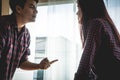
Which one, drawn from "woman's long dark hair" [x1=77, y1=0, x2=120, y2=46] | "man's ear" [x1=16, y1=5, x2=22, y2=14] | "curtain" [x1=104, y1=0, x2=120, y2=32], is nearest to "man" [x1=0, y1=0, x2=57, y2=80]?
"man's ear" [x1=16, y1=5, x2=22, y2=14]

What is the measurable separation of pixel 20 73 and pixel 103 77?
1627mm

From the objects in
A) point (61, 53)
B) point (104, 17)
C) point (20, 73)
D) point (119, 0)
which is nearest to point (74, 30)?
point (61, 53)

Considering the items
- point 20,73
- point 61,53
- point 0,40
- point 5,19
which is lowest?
point 20,73

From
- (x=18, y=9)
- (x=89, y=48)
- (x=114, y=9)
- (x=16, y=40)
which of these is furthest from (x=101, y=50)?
(x=114, y=9)

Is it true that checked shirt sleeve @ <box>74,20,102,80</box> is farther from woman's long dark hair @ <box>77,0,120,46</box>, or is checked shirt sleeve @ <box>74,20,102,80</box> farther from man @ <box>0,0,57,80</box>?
man @ <box>0,0,57,80</box>

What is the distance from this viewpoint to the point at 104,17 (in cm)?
121

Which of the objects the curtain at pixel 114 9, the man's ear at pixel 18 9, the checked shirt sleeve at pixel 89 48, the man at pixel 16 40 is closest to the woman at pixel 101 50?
the checked shirt sleeve at pixel 89 48

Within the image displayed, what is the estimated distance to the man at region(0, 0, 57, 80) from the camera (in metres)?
1.52

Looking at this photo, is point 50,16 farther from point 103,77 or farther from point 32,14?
point 103,77

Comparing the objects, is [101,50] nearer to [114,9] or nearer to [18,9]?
[18,9]

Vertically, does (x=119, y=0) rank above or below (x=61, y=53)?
above

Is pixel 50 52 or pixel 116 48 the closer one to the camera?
pixel 116 48

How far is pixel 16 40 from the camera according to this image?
1.59m

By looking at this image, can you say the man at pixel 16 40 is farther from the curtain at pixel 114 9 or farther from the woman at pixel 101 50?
the curtain at pixel 114 9
